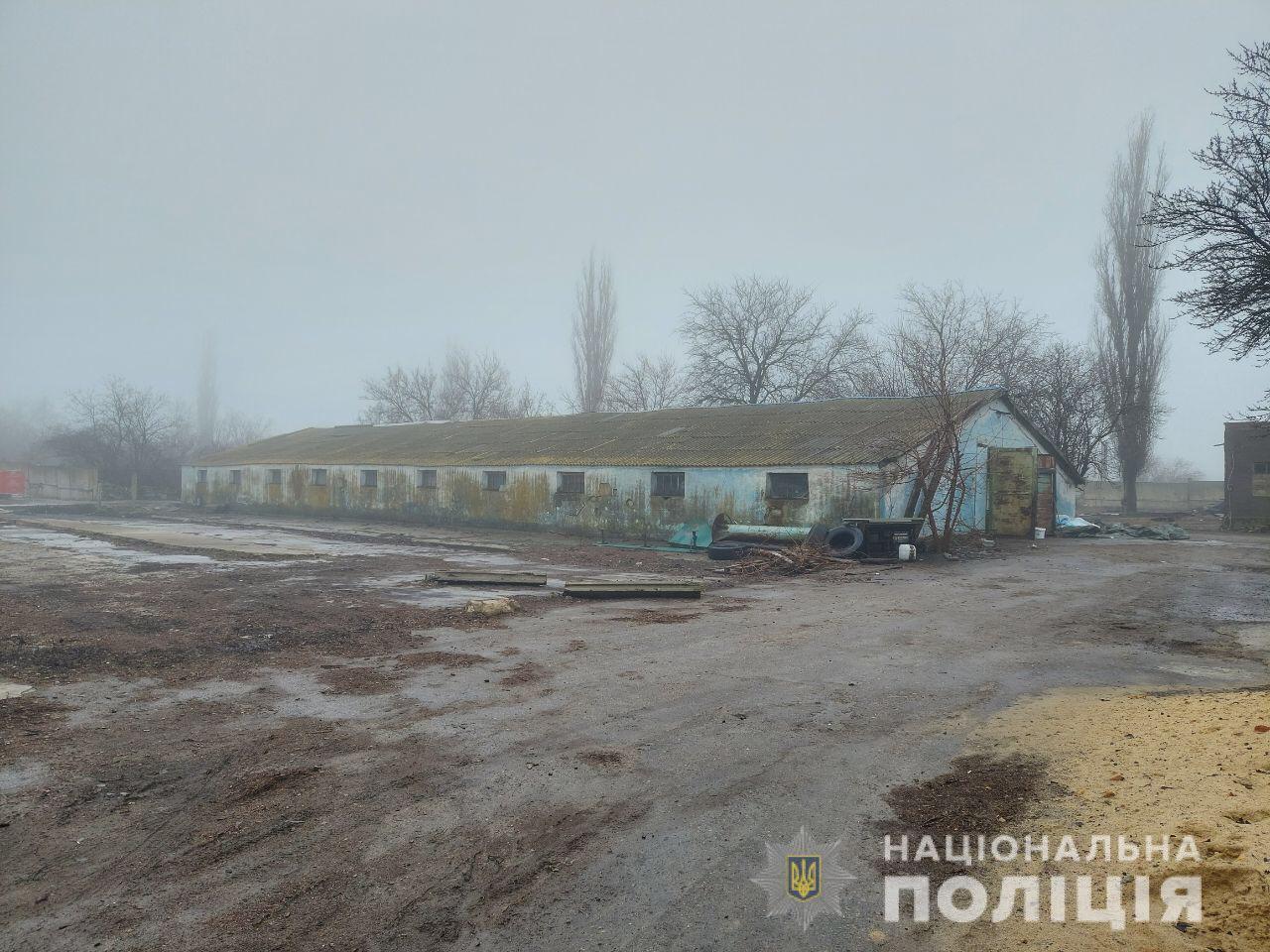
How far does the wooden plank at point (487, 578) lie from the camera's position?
1366cm

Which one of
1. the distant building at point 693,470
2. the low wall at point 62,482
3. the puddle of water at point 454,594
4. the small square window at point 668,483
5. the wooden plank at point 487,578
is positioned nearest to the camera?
the puddle of water at point 454,594

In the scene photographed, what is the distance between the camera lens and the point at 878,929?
10.8ft

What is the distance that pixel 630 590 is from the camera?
12.5m

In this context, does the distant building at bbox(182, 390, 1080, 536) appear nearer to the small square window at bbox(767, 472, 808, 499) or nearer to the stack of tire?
the small square window at bbox(767, 472, 808, 499)

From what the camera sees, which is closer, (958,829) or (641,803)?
(958,829)

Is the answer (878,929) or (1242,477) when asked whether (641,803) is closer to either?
(878,929)

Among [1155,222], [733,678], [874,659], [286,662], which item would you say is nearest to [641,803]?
[733,678]

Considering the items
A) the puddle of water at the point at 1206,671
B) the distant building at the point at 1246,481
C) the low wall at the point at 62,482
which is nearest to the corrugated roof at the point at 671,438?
the puddle of water at the point at 1206,671

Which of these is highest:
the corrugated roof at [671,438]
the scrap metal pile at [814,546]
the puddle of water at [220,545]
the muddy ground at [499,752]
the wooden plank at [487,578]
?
the corrugated roof at [671,438]

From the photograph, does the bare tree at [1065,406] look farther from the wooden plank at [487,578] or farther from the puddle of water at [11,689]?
the puddle of water at [11,689]

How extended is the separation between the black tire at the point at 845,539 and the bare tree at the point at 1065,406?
2101 cm

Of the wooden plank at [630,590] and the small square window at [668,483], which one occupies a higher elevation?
the small square window at [668,483]

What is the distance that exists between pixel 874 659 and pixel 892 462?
40.2 feet

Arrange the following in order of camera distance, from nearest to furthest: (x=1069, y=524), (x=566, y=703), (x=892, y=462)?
(x=566, y=703), (x=892, y=462), (x=1069, y=524)
